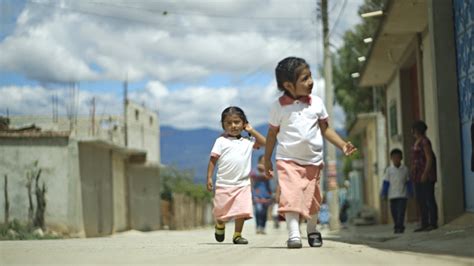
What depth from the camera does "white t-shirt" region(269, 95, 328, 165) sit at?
23.5 feet

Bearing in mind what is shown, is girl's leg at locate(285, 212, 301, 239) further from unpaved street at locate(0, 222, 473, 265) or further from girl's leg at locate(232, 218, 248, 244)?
girl's leg at locate(232, 218, 248, 244)

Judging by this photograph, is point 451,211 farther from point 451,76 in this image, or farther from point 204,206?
point 204,206

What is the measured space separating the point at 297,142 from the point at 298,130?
11 cm

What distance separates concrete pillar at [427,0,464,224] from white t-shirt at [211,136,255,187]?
10.1ft

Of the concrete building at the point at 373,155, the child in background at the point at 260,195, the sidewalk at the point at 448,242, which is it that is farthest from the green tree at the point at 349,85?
the sidewalk at the point at 448,242

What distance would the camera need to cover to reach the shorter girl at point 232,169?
360 inches

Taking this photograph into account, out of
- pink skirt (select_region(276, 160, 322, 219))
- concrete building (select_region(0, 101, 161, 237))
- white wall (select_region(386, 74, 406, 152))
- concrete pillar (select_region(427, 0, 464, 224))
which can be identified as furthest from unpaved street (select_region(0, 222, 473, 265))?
white wall (select_region(386, 74, 406, 152))

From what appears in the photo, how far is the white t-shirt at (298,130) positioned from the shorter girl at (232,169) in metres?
1.82

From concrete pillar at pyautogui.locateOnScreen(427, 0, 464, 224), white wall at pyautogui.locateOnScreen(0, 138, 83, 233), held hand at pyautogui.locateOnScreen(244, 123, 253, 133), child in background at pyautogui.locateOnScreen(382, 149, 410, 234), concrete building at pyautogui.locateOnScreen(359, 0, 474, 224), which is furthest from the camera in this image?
white wall at pyautogui.locateOnScreen(0, 138, 83, 233)

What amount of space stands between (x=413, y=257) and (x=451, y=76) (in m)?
5.50

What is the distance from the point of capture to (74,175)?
811 inches

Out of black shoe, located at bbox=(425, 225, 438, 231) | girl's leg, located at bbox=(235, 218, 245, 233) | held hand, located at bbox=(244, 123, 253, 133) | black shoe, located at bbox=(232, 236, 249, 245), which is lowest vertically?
black shoe, located at bbox=(425, 225, 438, 231)

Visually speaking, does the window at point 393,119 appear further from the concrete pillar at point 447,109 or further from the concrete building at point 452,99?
the concrete pillar at point 447,109

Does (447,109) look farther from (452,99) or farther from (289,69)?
(289,69)
